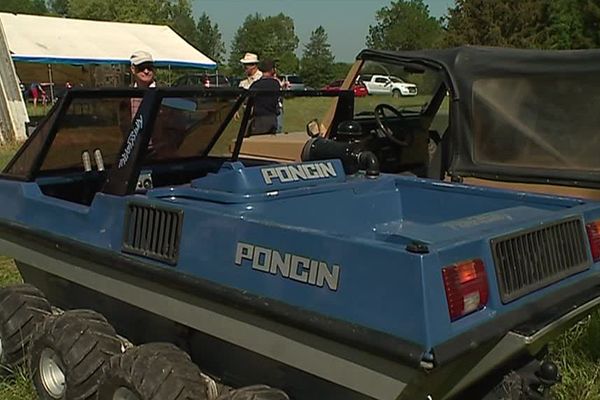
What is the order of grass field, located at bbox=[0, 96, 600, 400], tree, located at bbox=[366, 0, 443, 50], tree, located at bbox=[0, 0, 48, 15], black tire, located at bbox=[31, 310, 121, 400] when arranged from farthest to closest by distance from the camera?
tree, located at bbox=[0, 0, 48, 15]
tree, located at bbox=[366, 0, 443, 50]
grass field, located at bbox=[0, 96, 600, 400]
black tire, located at bbox=[31, 310, 121, 400]

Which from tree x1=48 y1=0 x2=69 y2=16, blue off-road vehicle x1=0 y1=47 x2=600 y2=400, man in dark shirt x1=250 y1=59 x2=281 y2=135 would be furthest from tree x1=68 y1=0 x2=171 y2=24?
blue off-road vehicle x1=0 y1=47 x2=600 y2=400

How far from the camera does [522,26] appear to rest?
36.3 m

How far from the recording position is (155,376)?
3018mm

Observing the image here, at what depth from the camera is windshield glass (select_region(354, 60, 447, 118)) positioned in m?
5.86

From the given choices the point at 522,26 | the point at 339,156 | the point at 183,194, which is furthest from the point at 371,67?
the point at 522,26

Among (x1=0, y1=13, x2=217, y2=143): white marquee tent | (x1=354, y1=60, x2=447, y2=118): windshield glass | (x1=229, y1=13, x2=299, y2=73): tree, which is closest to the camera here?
(x1=354, y1=60, x2=447, y2=118): windshield glass

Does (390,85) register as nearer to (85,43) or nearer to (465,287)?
(465,287)

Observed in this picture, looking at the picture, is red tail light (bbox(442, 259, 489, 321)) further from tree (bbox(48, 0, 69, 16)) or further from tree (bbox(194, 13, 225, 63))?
tree (bbox(48, 0, 69, 16))

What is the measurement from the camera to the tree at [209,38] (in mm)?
93194

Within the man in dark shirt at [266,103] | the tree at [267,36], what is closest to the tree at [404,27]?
the tree at [267,36]

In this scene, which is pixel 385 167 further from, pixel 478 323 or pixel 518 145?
pixel 478 323

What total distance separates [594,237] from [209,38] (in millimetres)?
95993

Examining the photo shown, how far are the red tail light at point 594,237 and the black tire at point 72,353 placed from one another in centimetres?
216

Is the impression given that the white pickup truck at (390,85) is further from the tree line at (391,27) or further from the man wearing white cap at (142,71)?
the tree line at (391,27)
